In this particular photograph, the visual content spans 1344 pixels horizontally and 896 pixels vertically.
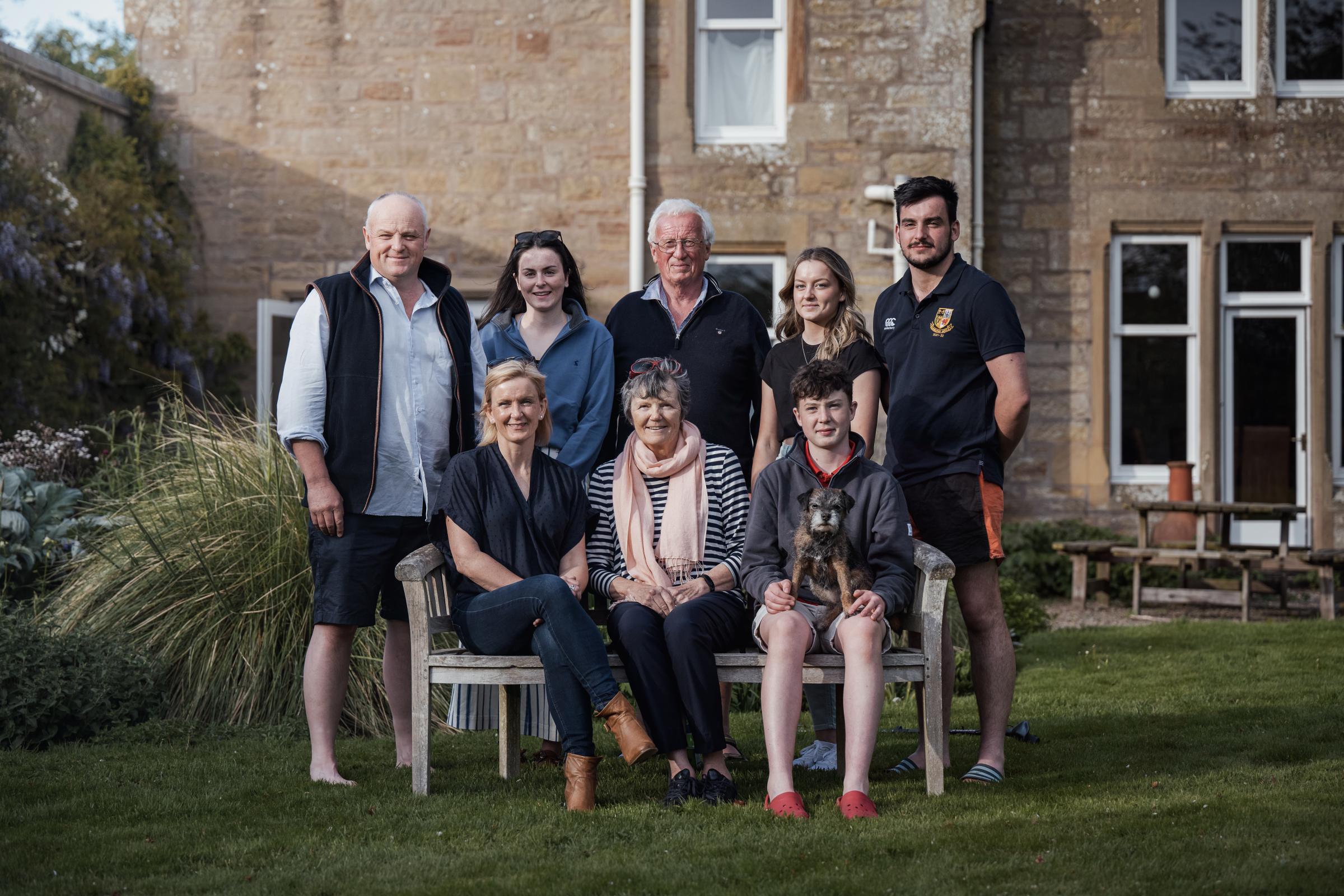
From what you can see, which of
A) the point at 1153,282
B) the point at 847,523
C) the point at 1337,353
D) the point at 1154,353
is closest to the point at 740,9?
the point at 1153,282

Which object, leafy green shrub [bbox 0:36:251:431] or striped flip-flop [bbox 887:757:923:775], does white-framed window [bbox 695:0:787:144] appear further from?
striped flip-flop [bbox 887:757:923:775]

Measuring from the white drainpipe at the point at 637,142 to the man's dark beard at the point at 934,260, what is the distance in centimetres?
610

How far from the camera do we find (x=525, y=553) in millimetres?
4270

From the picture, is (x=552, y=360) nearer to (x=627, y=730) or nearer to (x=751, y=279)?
(x=627, y=730)

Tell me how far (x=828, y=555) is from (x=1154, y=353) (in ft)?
25.9

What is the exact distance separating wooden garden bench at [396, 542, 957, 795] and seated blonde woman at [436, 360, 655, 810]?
0.08 m

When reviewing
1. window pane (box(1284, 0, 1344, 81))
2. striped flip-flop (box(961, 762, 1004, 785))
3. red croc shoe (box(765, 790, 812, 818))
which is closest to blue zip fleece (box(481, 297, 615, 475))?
red croc shoe (box(765, 790, 812, 818))

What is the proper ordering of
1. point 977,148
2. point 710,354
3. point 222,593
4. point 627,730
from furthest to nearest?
point 977,148 < point 222,593 < point 710,354 < point 627,730

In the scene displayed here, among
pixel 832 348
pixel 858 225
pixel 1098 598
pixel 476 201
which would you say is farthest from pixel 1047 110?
pixel 832 348

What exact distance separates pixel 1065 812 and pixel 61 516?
5.13 m

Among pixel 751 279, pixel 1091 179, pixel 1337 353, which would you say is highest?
pixel 1091 179

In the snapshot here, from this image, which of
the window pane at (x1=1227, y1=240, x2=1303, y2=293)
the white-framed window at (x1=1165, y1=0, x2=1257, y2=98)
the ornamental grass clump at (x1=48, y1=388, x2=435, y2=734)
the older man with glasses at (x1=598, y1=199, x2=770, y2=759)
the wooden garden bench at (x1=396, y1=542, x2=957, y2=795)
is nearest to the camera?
the wooden garden bench at (x1=396, y1=542, x2=957, y2=795)

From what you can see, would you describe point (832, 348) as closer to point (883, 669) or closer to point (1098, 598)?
point (883, 669)

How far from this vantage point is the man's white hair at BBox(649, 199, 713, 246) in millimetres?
4715
